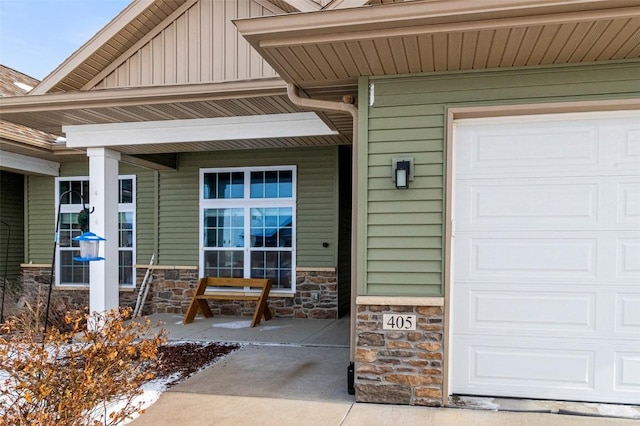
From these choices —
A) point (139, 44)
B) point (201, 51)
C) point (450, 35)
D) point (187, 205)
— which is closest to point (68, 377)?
point (450, 35)

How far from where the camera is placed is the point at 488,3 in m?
2.80

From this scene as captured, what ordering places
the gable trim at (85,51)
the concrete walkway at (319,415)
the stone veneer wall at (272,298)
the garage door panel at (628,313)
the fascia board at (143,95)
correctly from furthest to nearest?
the stone veneer wall at (272,298) → the gable trim at (85,51) → the fascia board at (143,95) → the garage door panel at (628,313) → the concrete walkway at (319,415)

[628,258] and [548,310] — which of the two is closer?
[628,258]

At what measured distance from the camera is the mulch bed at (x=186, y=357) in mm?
4484

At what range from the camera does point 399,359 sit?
3.58 meters

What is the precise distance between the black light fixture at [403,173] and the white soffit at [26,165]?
6.88m

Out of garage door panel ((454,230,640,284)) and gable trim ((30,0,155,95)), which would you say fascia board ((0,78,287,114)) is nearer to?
gable trim ((30,0,155,95))

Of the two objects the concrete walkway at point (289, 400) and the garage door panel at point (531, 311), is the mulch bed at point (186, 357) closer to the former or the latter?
the concrete walkway at point (289, 400)

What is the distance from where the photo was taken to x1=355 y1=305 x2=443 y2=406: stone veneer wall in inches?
139

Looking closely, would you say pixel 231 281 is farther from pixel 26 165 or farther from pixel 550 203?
pixel 550 203

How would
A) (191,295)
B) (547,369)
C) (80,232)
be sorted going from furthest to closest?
(80,232)
(191,295)
(547,369)

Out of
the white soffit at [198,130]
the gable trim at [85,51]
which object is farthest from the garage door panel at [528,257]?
the gable trim at [85,51]

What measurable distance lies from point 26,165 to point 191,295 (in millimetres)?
3574

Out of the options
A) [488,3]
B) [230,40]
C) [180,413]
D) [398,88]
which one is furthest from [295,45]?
[180,413]
